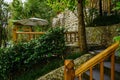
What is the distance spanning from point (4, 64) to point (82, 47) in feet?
9.61

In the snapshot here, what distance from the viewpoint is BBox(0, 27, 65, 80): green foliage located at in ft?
27.7

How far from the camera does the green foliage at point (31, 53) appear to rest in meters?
8.45

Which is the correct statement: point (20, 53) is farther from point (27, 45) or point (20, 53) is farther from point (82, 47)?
point (82, 47)

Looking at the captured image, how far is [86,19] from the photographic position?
10938mm

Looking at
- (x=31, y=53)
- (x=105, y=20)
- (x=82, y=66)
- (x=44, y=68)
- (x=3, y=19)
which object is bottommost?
(x=44, y=68)

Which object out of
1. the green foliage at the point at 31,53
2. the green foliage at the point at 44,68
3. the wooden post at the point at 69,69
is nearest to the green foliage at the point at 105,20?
the green foliage at the point at 31,53

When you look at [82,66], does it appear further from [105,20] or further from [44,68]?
[105,20]

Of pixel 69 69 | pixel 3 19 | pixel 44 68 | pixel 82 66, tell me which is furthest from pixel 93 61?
pixel 3 19

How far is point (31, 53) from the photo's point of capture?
8.66m

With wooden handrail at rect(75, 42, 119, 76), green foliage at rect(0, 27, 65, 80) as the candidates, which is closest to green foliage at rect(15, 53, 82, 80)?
green foliage at rect(0, 27, 65, 80)

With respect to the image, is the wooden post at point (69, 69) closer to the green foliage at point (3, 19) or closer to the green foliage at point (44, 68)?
the green foliage at point (44, 68)

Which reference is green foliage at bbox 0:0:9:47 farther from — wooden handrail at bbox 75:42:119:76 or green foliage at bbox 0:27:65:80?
wooden handrail at bbox 75:42:119:76

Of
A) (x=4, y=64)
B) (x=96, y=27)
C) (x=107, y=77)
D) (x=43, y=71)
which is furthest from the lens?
(x=96, y=27)

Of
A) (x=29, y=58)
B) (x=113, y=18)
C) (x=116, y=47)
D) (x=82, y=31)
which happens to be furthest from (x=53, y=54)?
(x=116, y=47)
